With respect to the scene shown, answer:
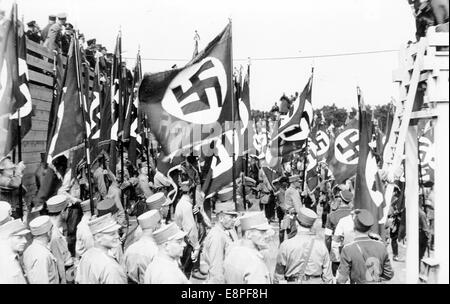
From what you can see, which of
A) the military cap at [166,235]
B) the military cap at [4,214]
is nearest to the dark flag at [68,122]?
the military cap at [4,214]

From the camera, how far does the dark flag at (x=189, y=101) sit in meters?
5.68

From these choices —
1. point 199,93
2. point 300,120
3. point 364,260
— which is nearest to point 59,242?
point 199,93

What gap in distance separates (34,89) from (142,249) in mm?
6674

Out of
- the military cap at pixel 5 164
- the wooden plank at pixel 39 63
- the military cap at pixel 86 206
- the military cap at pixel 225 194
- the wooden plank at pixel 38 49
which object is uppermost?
the wooden plank at pixel 38 49

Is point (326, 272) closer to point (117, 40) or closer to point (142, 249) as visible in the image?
point (142, 249)

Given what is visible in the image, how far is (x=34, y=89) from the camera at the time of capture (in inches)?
423

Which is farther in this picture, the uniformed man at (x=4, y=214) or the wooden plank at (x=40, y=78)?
the wooden plank at (x=40, y=78)

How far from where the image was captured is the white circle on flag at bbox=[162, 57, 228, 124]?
225 inches

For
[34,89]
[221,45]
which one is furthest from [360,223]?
[34,89]

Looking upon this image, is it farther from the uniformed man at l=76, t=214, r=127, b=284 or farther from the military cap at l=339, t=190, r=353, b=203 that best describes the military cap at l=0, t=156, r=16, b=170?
the military cap at l=339, t=190, r=353, b=203

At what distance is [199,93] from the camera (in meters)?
5.85

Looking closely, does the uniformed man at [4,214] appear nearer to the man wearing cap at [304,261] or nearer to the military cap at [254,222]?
the military cap at [254,222]

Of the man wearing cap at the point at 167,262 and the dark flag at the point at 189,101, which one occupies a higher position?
the dark flag at the point at 189,101

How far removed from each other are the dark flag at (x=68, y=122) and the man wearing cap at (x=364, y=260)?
4038mm
